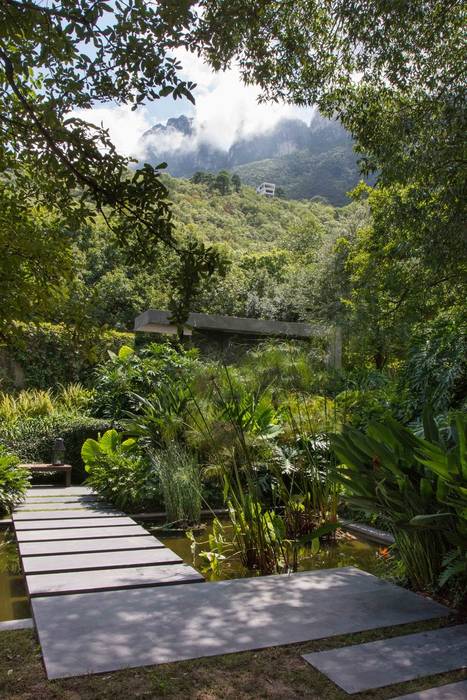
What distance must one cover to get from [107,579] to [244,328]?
970cm

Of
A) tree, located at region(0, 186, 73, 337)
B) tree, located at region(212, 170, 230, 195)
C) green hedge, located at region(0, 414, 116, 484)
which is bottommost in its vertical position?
green hedge, located at region(0, 414, 116, 484)

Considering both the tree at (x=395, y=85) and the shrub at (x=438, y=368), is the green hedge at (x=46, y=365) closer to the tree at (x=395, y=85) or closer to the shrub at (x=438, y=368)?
the tree at (x=395, y=85)

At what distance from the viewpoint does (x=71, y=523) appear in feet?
16.7

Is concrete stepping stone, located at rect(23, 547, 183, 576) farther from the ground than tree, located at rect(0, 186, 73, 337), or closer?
closer

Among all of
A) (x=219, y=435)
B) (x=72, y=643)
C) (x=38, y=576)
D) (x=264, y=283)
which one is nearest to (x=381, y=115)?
(x=219, y=435)

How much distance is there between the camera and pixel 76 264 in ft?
8.11

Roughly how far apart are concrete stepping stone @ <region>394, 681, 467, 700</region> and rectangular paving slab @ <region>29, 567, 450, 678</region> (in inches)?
21.5

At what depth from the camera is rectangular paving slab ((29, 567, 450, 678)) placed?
2.22 m

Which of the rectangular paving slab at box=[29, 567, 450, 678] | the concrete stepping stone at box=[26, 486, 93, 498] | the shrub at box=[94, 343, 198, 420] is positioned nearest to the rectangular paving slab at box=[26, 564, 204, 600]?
the rectangular paving slab at box=[29, 567, 450, 678]

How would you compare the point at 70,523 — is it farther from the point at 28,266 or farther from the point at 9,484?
the point at 28,266

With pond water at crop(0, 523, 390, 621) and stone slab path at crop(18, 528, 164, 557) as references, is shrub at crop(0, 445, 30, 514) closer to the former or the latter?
pond water at crop(0, 523, 390, 621)

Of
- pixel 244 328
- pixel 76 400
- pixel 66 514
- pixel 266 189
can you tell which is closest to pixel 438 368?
pixel 66 514

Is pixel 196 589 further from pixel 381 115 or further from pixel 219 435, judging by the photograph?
pixel 381 115

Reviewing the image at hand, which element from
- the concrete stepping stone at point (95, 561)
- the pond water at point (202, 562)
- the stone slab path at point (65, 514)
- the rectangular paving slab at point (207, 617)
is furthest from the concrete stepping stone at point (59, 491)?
the rectangular paving slab at point (207, 617)
